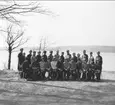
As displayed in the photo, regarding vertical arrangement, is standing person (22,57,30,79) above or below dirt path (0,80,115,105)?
above

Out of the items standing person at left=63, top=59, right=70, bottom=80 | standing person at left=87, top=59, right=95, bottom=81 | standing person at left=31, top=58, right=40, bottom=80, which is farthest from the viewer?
standing person at left=63, top=59, right=70, bottom=80

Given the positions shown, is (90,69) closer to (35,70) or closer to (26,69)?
(35,70)

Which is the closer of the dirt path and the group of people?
the dirt path

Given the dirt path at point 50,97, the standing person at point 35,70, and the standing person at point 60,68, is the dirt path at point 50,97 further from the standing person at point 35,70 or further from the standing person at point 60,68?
the standing person at point 60,68

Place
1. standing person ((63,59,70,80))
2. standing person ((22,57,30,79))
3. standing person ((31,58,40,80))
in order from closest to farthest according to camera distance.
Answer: standing person ((22,57,30,79)) → standing person ((31,58,40,80)) → standing person ((63,59,70,80))

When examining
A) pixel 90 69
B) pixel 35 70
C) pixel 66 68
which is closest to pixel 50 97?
pixel 35 70

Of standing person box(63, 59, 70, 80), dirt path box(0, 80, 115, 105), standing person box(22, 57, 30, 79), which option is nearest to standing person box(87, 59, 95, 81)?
standing person box(63, 59, 70, 80)

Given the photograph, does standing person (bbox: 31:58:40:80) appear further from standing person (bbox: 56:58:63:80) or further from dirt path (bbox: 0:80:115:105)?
dirt path (bbox: 0:80:115:105)

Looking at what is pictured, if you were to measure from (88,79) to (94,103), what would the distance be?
4.70 metres

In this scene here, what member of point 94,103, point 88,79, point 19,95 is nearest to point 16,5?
point 19,95

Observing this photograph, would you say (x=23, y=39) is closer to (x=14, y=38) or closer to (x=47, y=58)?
(x=14, y=38)

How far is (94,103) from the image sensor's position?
5.93 meters

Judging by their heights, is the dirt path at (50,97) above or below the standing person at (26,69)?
below

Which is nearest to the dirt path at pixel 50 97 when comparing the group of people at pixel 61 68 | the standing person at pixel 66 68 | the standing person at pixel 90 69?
the group of people at pixel 61 68
